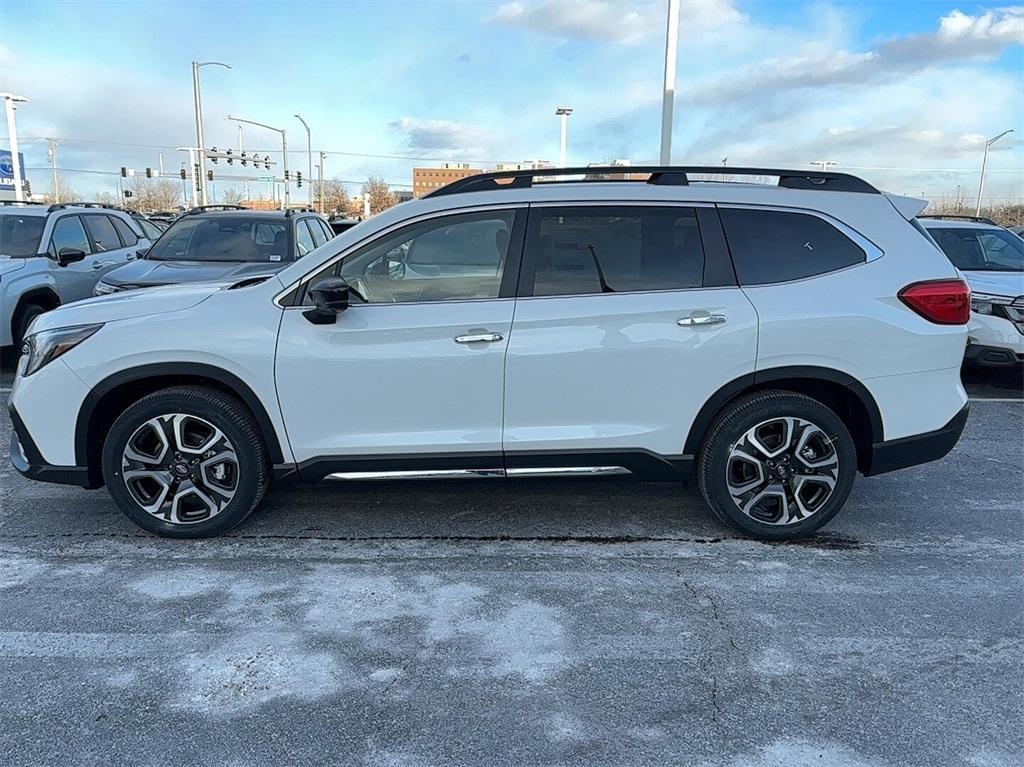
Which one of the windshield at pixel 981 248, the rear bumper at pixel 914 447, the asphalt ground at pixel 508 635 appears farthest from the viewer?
the windshield at pixel 981 248

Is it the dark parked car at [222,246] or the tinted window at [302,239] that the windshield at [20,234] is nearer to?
the dark parked car at [222,246]

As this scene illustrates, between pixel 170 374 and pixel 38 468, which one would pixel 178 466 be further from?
pixel 38 468

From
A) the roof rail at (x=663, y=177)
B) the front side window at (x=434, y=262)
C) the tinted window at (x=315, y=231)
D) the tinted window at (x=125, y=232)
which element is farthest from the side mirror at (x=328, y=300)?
the tinted window at (x=125, y=232)

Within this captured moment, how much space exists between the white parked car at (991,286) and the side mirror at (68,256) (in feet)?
30.7

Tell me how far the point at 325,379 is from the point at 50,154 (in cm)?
9173

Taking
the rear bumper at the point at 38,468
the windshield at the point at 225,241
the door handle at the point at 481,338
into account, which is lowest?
the rear bumper at the point at 38,468

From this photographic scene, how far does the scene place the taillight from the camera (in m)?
3.91

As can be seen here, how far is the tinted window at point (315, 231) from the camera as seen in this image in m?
9.89

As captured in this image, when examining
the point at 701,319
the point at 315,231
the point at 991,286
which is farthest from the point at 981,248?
the point at 315,231

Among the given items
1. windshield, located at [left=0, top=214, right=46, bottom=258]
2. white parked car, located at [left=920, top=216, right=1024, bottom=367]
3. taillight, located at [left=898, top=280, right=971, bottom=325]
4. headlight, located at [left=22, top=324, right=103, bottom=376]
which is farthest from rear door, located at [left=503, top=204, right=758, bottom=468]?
windshield, located at [left=0, top=214, right=46, bottom=258]

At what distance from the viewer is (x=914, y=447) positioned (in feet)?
13.4

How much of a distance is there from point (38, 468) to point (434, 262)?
2349 millimetres

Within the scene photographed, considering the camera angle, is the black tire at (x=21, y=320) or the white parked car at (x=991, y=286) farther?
the black tire at (x=21, y=320)

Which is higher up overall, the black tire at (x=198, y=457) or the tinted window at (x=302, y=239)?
the tinted window at (x=302, y=239)
